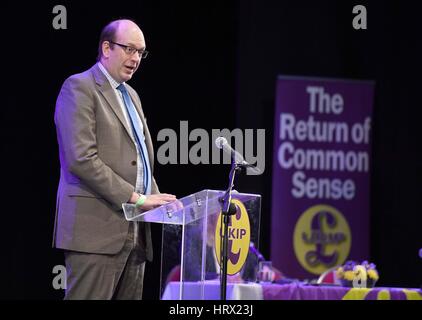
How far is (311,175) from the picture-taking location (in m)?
6.89

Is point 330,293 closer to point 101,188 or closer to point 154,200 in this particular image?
point 154,200

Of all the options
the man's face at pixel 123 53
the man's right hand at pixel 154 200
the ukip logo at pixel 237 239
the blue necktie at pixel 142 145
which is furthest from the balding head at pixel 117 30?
the ukip logo at pixel 237 239

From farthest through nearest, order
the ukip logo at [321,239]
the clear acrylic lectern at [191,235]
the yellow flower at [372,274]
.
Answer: the ukip logo at [321,239], the yellow flower at [372,274], the clear acrylic lectern at [191,235]

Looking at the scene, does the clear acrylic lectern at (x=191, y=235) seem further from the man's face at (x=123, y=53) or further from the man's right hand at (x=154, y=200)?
the man's face at (x=123, y=53)

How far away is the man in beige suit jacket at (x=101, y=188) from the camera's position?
3008mm

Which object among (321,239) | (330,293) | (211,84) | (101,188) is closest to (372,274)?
(330,293)

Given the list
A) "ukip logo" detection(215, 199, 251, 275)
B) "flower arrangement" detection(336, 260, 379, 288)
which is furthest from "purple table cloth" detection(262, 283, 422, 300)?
"ukip logo" detection(215, 199, 251, 275)

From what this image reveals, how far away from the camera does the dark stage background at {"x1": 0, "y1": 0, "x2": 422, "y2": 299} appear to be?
5387 millimetres

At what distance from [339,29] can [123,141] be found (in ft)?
15.2

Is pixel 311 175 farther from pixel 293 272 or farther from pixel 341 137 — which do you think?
pixel 293 272

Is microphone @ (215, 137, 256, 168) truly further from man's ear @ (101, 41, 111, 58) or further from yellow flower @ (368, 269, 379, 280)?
yellow flower @ (368, 269, 379, 280)

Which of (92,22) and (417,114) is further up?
(92,22)
